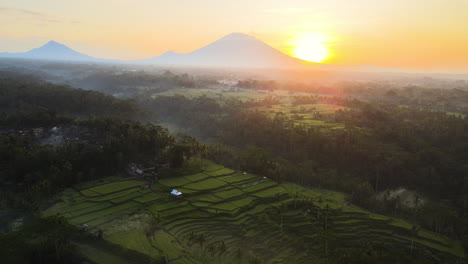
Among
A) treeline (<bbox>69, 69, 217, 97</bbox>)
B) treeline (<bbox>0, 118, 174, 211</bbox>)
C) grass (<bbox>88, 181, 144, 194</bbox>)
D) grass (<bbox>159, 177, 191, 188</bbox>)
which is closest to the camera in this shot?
treeline (<bbox>0, 118, 174, 211</bbox>)

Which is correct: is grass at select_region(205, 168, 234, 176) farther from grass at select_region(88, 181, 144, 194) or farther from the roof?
grass at select_region(88, 181, 144, 194)

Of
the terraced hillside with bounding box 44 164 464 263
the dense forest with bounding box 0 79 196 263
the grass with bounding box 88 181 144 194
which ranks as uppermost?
the dense forest with bounding box 0 79 196 263

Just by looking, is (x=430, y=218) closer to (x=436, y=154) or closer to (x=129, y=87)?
(x=436, y=154)

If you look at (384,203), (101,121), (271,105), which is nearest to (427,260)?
(384,203)

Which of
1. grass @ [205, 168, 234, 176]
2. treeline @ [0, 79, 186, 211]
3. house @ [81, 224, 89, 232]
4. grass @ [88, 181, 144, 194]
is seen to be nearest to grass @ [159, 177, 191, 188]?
grass @ [88, 181, 144, 194]

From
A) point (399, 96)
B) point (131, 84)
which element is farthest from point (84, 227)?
point (399, 96)

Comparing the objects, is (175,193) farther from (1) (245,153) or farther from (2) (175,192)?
(1) (245,153)
